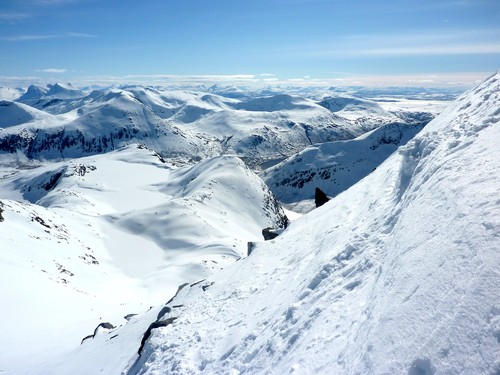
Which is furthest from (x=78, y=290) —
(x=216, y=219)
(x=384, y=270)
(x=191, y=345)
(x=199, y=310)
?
A: (x=216, y=219)

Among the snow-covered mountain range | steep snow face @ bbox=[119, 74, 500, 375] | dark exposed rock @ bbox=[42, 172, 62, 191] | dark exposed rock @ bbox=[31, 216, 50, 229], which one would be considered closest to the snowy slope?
dark exposed rock @ bbox=[31, 216, 50, 229]

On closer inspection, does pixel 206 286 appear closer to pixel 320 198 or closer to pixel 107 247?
pixel 320 198

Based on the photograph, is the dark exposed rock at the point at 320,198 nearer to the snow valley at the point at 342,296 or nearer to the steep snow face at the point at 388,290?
the snow valley at the point at 342,296

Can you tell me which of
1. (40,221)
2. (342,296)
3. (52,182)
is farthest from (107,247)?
(52,182)

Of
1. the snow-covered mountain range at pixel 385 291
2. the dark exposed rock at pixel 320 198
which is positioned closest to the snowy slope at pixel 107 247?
the snow-covered mountain range at pixel 385 291

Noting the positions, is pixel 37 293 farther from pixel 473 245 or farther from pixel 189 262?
pixel 473 245

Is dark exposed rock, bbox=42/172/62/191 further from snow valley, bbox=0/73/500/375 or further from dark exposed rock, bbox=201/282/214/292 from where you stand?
dark exposed rock, bbox=201/282/214/292
